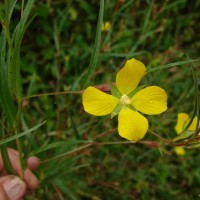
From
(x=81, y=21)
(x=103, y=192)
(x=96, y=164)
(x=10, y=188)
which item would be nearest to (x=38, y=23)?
(x=81, y=21)

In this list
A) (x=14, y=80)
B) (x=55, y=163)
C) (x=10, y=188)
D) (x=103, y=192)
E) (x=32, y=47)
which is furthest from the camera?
(x=32, y=47)

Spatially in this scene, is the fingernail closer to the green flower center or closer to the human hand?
the human hand

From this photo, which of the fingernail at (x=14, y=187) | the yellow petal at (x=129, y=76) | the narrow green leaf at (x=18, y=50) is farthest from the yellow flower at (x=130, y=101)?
the fingernail at (x=14, y=187)

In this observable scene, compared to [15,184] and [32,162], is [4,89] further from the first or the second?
[32,162]

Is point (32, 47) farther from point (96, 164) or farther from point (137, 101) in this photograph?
point (137, 101)

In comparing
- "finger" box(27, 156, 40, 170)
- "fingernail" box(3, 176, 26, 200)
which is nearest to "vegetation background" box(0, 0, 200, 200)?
"finger" box(27, 156, 40, 170)

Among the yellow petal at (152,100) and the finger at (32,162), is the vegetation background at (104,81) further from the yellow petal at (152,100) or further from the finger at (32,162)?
the yellow petal at (152,100)
